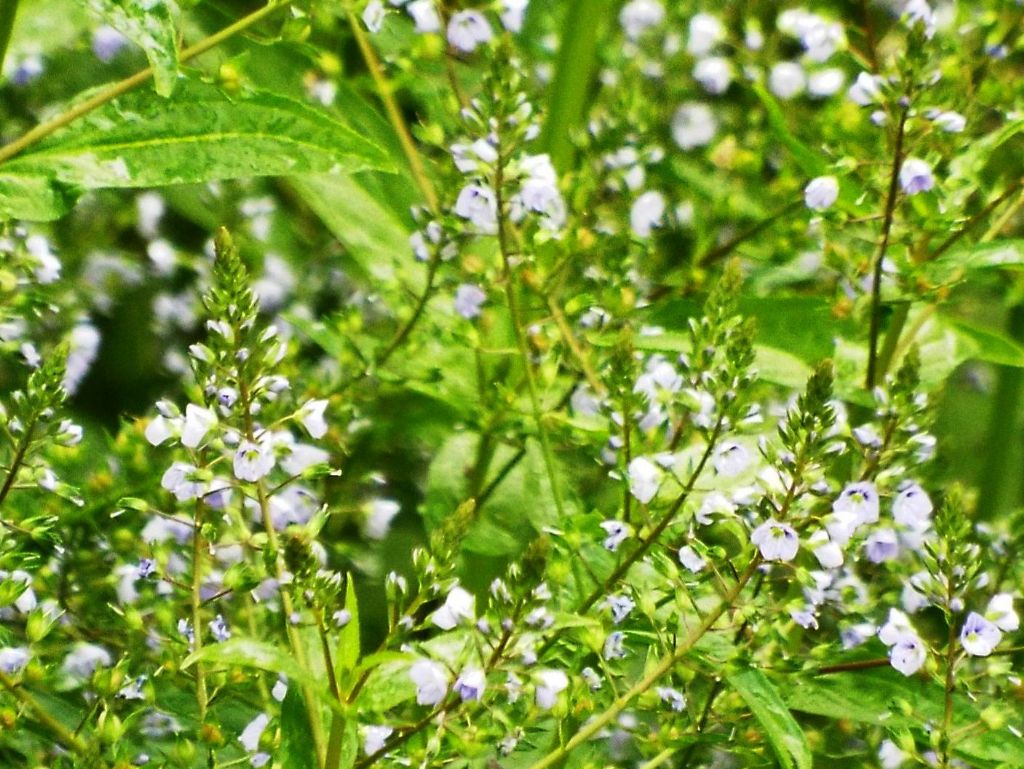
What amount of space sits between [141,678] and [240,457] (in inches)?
8.4

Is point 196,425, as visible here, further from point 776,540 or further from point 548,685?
point 776,540

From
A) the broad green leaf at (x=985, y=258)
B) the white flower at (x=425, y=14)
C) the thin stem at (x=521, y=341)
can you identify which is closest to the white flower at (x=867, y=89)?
the broad green leaf at (x=985, y=258)

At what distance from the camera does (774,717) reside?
3.06ft

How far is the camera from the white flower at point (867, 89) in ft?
3.70

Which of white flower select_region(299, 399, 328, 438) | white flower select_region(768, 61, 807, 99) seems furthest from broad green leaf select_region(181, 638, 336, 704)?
white flower select_region(768, 61, 807, 99)

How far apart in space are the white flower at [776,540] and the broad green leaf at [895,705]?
228 mm

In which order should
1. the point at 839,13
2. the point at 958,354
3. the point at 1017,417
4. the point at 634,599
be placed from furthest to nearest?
1. the point at 839,13
2. the point at 1017,417
3. the point at 958,354
4. the point at 634,599

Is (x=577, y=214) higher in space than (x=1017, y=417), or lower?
higher

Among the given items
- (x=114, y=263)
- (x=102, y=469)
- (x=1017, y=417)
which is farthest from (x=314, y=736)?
(x=1017, y=417)

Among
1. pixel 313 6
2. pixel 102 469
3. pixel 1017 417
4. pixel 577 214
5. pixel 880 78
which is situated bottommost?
pixel 1017 417

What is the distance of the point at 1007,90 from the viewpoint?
1.55 m

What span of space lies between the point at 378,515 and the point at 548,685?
463 millimetres

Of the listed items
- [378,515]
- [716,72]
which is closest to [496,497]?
[378,515]

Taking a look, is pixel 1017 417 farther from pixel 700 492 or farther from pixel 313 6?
pixel 313 6
